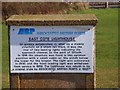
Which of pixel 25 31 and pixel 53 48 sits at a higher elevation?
pixel 25 31

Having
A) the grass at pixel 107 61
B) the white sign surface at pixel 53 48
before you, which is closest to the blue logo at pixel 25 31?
the white sign surface at pixel 53 48

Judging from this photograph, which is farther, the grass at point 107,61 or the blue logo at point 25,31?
the grass at point 107,61

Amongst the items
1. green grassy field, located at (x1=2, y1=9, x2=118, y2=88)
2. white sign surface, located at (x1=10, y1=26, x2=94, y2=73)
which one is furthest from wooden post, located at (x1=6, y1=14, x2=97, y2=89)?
green grassy field, located at (x1=2, y1=9, x2=118, y2=88)

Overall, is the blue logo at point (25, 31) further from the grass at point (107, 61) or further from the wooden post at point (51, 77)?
the grass at point (107, 61)

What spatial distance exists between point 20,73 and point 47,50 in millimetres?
550

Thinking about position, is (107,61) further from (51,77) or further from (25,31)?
(25,31)

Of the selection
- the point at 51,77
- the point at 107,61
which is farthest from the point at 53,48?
the point at 107,61

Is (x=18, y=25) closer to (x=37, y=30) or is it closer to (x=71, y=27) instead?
(x=37, y=30)

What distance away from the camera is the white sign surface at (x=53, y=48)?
6.93 meters

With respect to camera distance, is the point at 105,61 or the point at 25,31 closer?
the point at 25,31

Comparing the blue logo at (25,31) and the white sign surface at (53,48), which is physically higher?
the blue logo at (25,31)

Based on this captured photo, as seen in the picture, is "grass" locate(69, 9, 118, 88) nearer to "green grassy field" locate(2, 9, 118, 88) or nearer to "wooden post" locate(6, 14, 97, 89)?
"green grassy field" locate(2, 9, 118, 88)

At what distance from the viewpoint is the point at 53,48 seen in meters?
6.95

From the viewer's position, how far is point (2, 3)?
30344 millimetres
